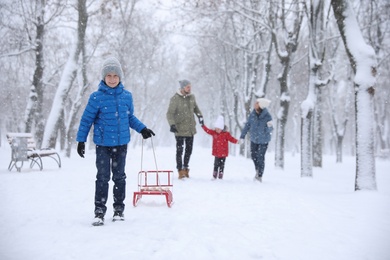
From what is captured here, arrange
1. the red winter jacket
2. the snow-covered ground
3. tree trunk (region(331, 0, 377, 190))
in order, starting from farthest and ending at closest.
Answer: the red winter jacket → tree trunk (region(331, 0, 377, 190)) → the snow-covered ground

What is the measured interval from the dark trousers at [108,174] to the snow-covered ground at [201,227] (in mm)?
266

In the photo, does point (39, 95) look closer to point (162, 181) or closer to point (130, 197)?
point (162, 181)

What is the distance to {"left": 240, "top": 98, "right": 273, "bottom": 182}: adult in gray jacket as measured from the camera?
8.04m

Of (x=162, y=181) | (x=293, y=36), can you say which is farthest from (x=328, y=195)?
(x=293, y=36)

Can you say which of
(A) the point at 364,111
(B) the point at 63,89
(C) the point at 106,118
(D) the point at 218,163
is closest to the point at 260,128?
(D) the point at 218,163

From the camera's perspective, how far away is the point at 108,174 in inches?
164

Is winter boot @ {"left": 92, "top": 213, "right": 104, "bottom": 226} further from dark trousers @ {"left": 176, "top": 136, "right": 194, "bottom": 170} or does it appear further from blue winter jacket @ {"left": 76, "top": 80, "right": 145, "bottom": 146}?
dark trousers @ {"left": 176, "top": 136, "right": 194, "bottom": 170}

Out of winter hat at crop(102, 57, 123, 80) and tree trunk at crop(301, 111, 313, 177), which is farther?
tree trunk at crop(301, 111, 313, 177)

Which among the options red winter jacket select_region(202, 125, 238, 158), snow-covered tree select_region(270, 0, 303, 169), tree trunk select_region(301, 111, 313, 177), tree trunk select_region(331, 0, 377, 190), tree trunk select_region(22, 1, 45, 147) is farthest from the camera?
tree trunk select_region(22, 1, 45, 147)

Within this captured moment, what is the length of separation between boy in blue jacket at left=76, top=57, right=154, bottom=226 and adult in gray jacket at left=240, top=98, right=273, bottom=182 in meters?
4.38

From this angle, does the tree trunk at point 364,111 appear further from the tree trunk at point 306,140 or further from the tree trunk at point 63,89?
the tree trunk at point 63,89

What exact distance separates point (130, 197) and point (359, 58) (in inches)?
209

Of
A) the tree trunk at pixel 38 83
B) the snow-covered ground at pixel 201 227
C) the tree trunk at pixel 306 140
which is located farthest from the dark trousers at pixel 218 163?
the tree trunk at pixel 38 83

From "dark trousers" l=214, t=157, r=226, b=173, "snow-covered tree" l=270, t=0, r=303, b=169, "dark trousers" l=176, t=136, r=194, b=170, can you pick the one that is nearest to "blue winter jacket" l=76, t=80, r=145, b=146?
"dark trousers" l=176, t=136, r=194, b=170
